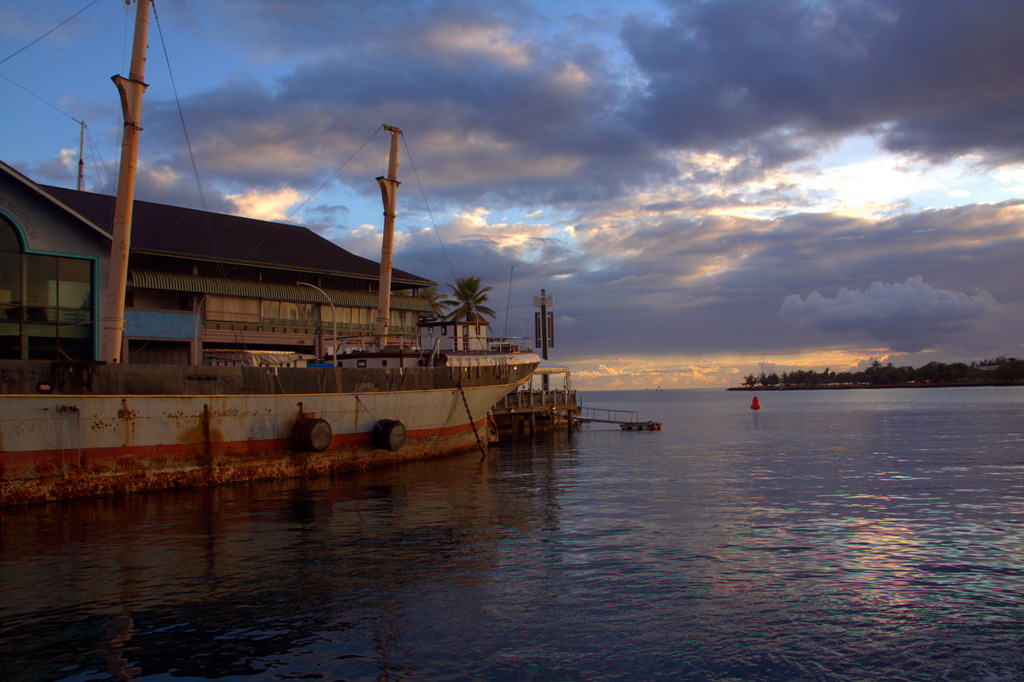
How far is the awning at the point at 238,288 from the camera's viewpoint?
47.8m

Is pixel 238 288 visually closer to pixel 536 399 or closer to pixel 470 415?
pixel 470 415

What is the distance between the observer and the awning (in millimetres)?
47812

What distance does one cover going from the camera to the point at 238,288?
5222 centimetres

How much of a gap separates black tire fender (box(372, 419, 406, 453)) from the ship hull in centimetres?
10

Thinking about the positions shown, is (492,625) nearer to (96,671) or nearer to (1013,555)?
(96,671)

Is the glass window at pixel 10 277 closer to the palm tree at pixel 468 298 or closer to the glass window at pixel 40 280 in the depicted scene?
the glass window at pixel 40 280

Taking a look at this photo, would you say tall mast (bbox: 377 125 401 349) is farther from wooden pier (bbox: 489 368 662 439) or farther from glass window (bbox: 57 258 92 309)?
wooden pier (bbox: 489 368 662 439)

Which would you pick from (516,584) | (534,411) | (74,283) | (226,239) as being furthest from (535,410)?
(516,584)

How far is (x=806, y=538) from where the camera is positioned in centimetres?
1961

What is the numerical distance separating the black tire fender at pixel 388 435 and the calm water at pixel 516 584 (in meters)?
4.58

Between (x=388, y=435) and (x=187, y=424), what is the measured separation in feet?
30.8

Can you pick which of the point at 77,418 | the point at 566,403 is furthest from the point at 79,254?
the point at 566,403

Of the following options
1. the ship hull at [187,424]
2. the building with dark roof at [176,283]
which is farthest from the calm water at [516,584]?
the building with dark roof at [176,283]

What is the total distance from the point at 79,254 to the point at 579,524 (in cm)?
2305
